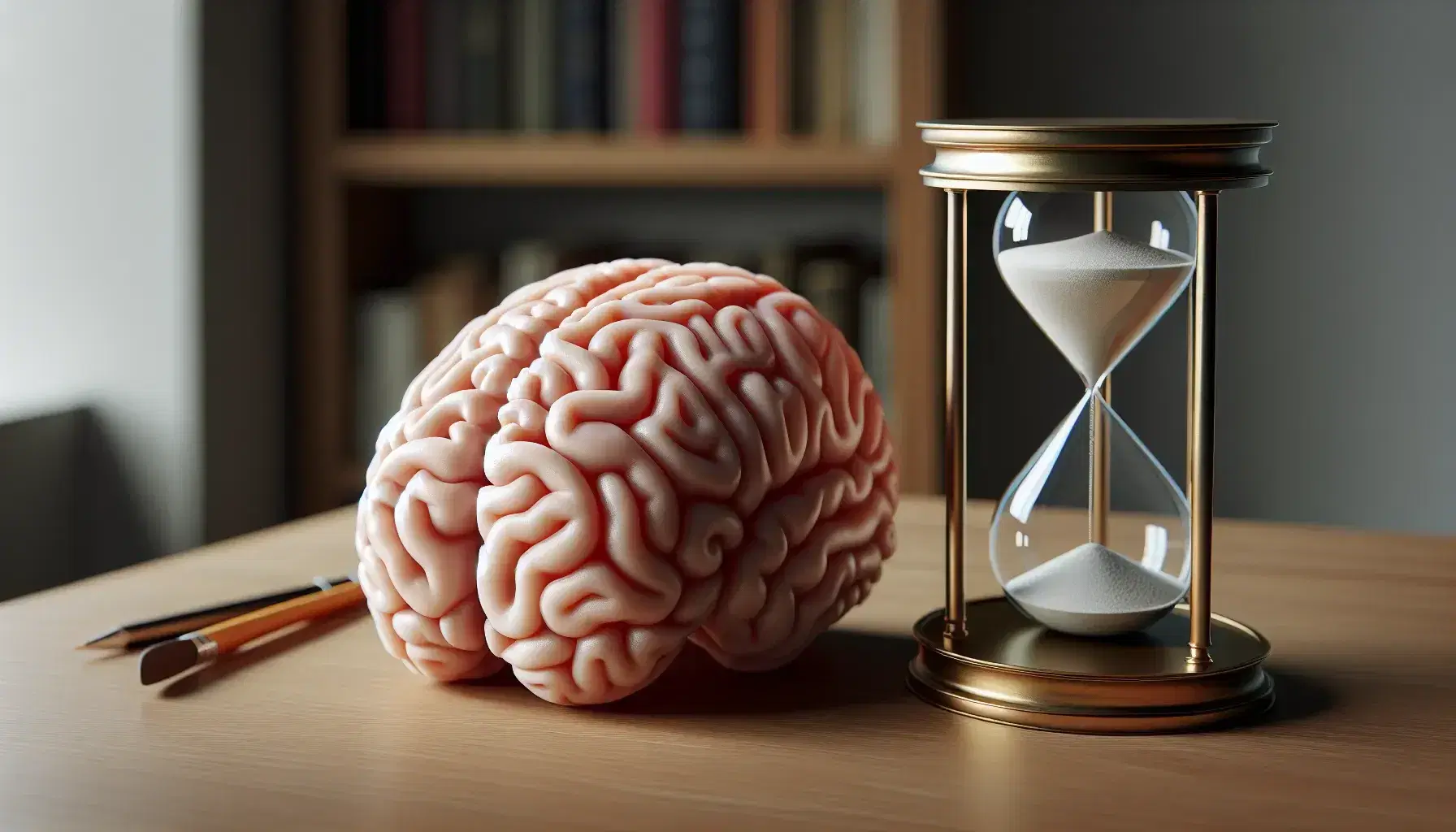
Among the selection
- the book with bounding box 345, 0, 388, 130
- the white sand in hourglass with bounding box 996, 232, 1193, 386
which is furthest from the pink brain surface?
the book with bounding box 345, 0, 388, 130

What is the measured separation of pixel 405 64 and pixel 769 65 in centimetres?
64

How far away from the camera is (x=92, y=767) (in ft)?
2.39

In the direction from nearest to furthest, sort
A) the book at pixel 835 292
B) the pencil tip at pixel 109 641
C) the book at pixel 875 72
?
the pencil tip at pixel 109 641
the book at pixel 875 72
the book at pixel 835 292

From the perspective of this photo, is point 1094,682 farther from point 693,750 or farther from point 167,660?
point 167,660

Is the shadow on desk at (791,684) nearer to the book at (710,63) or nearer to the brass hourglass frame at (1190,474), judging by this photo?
the brass hourglass frame at (1190,474)

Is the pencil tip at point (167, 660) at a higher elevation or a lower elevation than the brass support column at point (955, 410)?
lower

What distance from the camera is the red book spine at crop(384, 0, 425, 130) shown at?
2.75 meters

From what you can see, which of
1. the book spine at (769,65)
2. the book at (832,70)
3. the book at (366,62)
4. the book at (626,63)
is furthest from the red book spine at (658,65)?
the book at (366,62)

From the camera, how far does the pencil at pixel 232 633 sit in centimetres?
86

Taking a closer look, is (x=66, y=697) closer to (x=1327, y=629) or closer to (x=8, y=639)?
(x=8, y=639)

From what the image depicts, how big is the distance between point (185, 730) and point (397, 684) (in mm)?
121

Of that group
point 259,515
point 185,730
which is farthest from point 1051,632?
point 259,515

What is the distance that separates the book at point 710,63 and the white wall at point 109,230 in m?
0.78

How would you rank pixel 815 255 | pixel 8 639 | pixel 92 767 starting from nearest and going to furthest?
pixel 92 767 < pixel 8 639 < pixel 815 255
